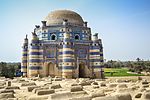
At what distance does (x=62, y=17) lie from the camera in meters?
44.7

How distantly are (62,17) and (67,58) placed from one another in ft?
30.1

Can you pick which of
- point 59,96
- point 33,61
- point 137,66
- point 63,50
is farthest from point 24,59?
point 137,66

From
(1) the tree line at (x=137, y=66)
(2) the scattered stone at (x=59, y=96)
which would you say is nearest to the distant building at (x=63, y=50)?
(2) the scattered stone at (x=59, y=96)

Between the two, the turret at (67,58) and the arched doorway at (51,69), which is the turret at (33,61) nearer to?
the arched doorway at (51,69)

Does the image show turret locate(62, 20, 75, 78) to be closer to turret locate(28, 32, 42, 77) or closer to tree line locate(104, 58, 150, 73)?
turret locate(28, 32, 42, 77)

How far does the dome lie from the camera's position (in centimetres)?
4450

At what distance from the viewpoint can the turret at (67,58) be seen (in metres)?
39.7

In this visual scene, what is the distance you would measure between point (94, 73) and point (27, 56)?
45.1ft

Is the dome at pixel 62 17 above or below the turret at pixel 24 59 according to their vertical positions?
above

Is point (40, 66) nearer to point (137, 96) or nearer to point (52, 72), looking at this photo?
point (52, 72)

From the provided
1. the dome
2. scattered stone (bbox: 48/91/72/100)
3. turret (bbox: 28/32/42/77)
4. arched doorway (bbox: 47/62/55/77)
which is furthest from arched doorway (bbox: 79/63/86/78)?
scattered stone (bbox: 48/91/72/100)

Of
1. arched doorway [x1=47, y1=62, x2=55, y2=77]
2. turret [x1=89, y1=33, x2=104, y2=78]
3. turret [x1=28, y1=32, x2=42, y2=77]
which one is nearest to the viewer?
turret [x1=28, y1=32, x2=42, y2=77]

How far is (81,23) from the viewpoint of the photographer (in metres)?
46.2

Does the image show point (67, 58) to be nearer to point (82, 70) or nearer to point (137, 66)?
point (82, 70)
